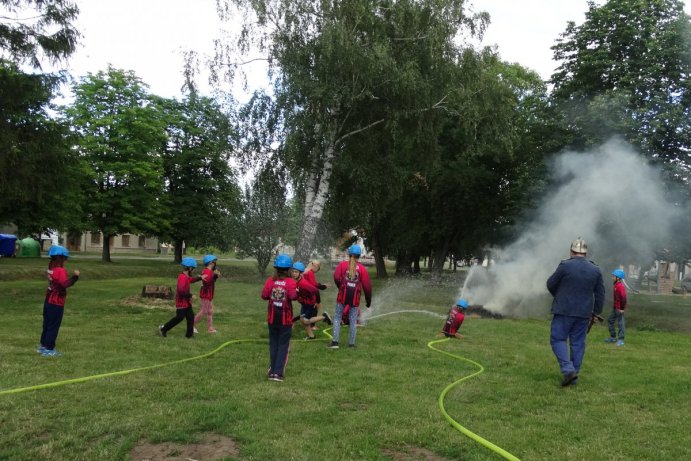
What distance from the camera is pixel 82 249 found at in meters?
66.2

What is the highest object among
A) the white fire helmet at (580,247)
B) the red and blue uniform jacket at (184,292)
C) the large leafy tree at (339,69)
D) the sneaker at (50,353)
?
the large leafy tree at (339,69)

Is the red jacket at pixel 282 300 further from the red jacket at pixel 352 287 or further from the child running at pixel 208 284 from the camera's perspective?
the child running at pixel 208 284

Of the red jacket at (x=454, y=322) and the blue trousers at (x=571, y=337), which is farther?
the red jacket at (x=454, y=322)

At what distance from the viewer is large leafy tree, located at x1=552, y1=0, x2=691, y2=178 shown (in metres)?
21.9

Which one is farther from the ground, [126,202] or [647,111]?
[647,111]

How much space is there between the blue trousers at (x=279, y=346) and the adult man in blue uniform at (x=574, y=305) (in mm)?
3505

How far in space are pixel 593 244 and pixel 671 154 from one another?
→ 15.2 feet

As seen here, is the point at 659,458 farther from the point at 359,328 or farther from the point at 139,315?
the point at 139,315

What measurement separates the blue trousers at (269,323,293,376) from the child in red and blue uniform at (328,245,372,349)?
8.38ft

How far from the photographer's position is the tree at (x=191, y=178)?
133ft

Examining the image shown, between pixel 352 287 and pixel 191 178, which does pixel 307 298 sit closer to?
pixel 352 287

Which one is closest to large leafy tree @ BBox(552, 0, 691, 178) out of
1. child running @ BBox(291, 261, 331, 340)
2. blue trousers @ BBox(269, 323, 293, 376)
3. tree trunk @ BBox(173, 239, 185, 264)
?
child running @ BBox(291, 261, 331, 340)

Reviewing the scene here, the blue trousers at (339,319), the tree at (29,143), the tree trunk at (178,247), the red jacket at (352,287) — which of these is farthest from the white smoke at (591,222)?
the tree trunk at (178,247)

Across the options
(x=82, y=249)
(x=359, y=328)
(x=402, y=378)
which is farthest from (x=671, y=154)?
(x=82, y=249)
